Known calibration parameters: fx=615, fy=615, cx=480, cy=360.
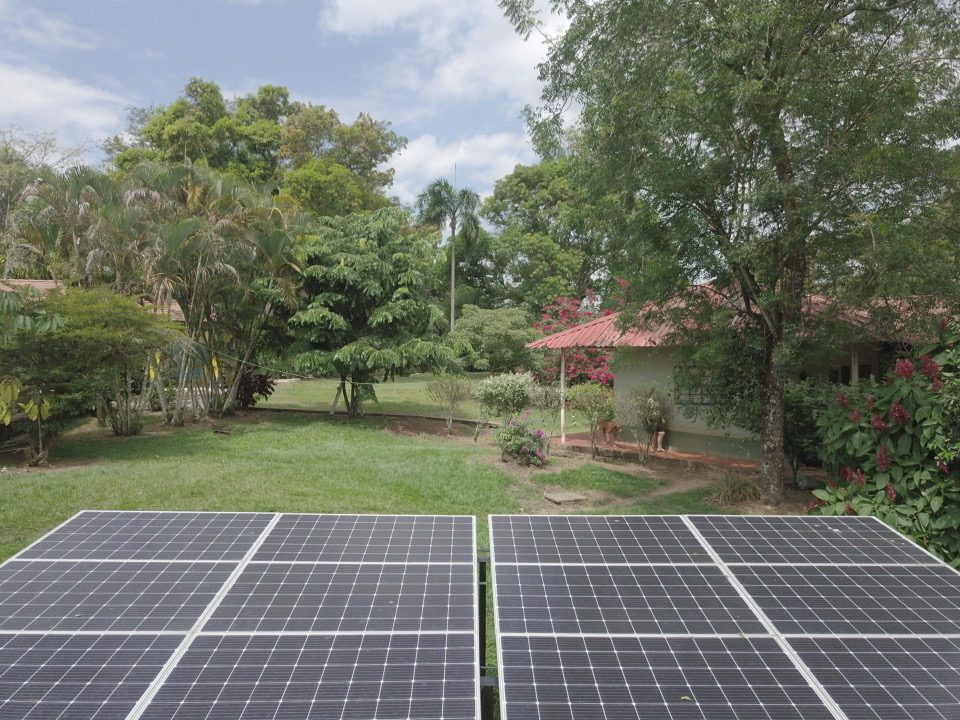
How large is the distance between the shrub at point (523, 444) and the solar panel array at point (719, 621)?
8427mm

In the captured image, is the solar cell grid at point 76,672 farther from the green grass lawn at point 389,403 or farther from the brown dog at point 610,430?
the green grass lawn at point 389,403

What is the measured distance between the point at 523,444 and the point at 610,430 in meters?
3.24

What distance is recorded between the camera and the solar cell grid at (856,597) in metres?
2.71

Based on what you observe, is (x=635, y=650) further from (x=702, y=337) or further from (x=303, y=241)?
(x=303, y=241)

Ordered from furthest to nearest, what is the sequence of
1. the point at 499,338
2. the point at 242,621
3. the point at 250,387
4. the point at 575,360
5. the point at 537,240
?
1. the point at 537,240
2. the point at 499,338
3. the point at 575,360
4. the point at 250,387
5. the point at 242,621

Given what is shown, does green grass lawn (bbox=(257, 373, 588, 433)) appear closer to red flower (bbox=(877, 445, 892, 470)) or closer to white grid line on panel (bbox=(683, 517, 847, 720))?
red flower (bbox=(877, 445, 892, 470))

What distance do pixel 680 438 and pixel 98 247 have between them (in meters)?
14.3

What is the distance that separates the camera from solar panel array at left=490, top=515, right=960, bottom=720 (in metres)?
2.21

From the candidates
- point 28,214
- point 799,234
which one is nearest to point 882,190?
point 799,234

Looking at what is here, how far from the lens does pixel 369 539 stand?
3459mm

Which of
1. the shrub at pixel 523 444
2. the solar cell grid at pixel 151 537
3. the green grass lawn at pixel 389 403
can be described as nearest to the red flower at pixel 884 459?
the solar cell grid at pixel 151 537

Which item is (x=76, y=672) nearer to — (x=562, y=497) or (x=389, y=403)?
(x=562, y=497)

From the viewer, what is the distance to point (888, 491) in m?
6.20

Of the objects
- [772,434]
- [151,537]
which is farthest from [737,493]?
[151,537]
